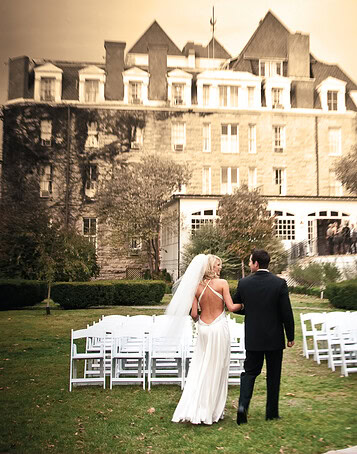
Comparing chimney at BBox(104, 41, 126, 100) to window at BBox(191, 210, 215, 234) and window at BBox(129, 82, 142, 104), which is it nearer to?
window at BBox(129, 82, 142, 104)

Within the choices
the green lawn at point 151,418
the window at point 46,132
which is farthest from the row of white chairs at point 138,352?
the window at point 46,132

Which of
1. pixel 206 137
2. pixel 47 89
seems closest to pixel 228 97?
pixel 206 137

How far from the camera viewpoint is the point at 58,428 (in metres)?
4.38

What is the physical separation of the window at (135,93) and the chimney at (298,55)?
5.27 meters

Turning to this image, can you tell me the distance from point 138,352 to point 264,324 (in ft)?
7.18

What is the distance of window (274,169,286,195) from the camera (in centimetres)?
2279

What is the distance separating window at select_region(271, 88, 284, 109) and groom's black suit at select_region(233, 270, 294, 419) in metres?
19.4

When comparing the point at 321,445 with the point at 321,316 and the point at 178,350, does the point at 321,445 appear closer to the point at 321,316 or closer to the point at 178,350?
the point at 178,350

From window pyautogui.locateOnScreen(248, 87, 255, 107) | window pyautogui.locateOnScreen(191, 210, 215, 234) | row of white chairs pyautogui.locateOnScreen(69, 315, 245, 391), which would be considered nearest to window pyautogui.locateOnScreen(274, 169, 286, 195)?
window pyautogui.locateOnScreen(248, 87, 255, 107)

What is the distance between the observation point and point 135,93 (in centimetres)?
2120

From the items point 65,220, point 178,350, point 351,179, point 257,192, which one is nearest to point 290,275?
point 257,192

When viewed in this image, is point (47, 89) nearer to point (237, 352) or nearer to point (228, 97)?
point (228, 97)

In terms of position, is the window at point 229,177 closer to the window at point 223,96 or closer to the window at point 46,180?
the window at point 223,96

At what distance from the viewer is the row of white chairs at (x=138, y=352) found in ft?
18.3
